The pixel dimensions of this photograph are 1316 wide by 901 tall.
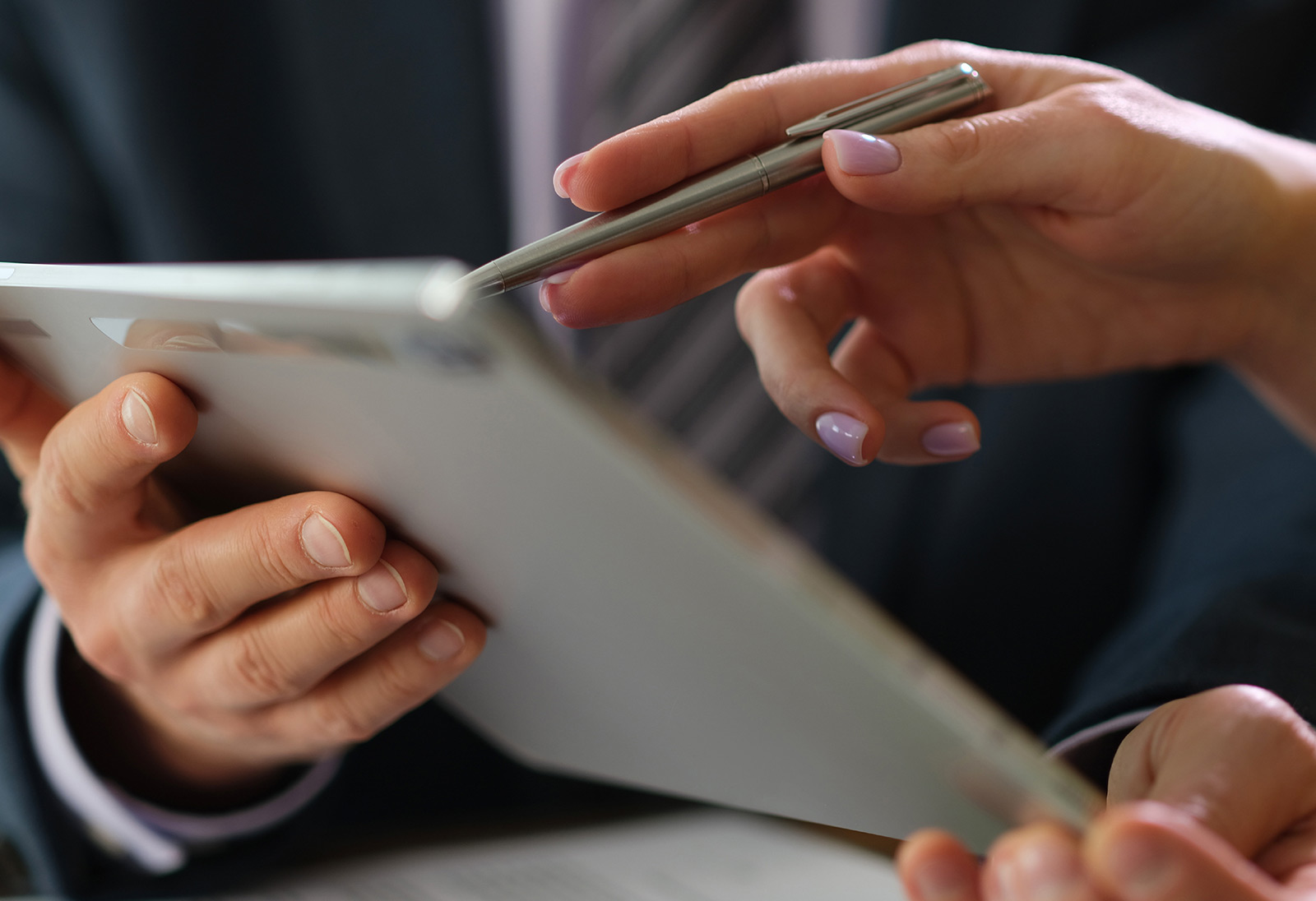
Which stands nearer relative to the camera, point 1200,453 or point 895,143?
point 895,143

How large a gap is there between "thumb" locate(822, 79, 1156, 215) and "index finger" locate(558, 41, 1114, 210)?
0.02 metres

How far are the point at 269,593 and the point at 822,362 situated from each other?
0.71 ft

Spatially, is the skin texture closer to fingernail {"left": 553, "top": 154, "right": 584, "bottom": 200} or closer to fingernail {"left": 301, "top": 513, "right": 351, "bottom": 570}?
fingernail {"left": 553, "top": 154, "right": 584, "bottom": 200}

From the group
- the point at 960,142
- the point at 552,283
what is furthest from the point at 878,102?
the point at 552,283

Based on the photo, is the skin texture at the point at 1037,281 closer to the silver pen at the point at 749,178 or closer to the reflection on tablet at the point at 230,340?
the silver pen at the point at 749,178

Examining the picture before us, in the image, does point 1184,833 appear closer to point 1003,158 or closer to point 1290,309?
point 1003,158

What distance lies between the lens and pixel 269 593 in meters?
0.25

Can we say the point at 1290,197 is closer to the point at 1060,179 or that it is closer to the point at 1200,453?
the point at 1060,179

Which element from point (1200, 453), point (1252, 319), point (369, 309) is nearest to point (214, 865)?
point (369, 309)

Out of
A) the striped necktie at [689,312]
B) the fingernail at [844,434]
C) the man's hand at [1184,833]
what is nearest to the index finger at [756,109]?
the fingernail at [844,434]

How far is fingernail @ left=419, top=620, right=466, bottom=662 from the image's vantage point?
259 millimetres

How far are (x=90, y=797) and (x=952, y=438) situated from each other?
42 centimetres

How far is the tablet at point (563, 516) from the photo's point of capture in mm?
127

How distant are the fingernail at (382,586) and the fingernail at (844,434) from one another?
161 mm
